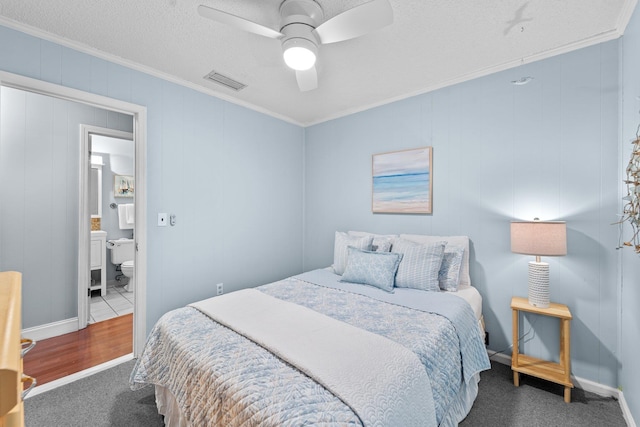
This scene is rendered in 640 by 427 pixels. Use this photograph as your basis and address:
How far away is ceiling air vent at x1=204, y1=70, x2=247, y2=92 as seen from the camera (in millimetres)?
2688

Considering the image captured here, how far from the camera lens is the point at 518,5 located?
1.78 meters

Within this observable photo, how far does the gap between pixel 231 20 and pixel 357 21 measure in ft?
2.26

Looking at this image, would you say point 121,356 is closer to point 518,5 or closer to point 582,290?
point 582,290

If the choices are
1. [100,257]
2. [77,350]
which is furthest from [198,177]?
[100,257]

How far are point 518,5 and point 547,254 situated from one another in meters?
1.61

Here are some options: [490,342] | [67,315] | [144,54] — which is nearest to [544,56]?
[490,342]

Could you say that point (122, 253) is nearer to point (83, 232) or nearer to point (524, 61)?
point (83, 232)

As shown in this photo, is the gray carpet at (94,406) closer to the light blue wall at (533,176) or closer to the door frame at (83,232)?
the door frame at (83,232)

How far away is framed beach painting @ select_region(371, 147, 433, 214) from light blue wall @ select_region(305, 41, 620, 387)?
79 mm

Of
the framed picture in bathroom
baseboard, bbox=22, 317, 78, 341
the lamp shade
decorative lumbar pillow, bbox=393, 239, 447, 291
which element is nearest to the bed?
decorative lumbar pillow, bbox=393, 239, 447, 291

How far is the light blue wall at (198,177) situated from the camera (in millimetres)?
2262

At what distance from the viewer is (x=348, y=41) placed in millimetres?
2154

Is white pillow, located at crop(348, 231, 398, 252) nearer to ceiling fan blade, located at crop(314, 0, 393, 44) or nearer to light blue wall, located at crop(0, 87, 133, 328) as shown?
ceiling fan blade, located at crop(314, 0, 393, 44)

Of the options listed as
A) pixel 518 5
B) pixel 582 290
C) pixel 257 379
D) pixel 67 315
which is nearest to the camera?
pixel 257 379
